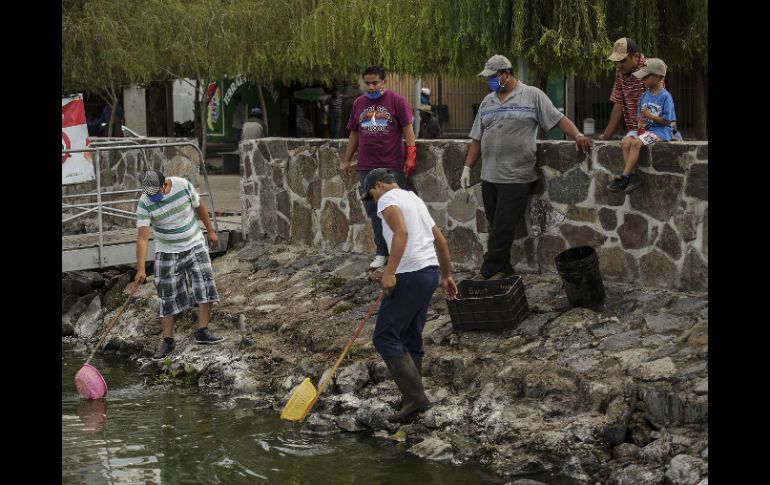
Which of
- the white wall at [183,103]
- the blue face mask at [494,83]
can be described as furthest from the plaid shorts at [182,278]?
the white wall at [183,103]

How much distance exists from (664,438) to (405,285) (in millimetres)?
2038

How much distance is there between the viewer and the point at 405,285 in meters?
8.09

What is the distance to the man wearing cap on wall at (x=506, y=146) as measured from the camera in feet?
32.0

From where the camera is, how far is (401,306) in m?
8.12

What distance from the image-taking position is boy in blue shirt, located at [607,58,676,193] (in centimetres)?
916

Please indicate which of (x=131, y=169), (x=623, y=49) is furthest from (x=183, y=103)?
(x=623, y=49)

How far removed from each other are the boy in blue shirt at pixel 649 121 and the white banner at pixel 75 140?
27.4 feet

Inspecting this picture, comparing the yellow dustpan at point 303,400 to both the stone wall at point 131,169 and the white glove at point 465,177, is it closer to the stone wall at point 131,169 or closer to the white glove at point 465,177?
the white glove at point 465,177

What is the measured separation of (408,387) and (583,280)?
183 cm
